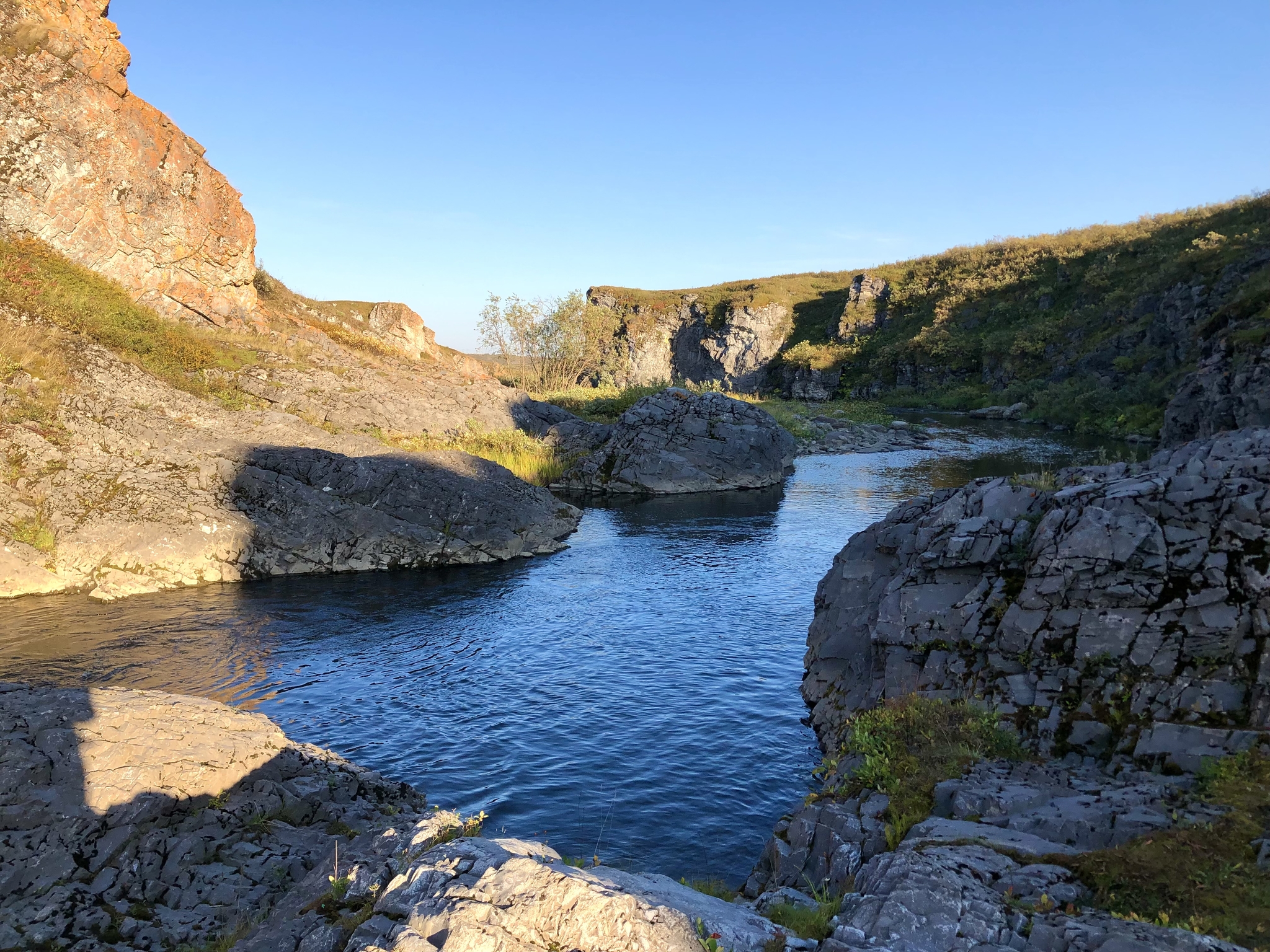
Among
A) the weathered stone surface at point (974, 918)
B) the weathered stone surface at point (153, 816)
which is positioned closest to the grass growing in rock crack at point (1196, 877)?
the weathered stone surface at point (974, 918)

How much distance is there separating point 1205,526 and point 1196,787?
15.3ft

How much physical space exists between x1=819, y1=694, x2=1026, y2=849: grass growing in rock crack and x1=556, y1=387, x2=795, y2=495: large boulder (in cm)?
3516

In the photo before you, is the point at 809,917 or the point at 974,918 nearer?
the point at 974,918

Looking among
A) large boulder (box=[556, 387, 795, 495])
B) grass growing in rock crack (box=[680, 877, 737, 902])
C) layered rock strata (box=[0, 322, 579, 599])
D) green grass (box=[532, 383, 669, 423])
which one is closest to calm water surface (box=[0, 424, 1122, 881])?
grass growing in rock crack (box=[680, 877, 737, 902])

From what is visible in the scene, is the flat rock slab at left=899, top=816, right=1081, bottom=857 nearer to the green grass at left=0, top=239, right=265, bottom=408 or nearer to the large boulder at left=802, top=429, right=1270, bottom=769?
the large boulder at left=802, top=429, right=1270, bottom=769

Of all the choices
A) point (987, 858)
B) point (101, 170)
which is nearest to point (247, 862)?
point (987, 858)

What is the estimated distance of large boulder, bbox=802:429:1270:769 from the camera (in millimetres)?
11195

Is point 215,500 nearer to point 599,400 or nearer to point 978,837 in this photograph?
point 978,837

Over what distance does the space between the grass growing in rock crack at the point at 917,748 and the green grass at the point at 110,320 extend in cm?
3175

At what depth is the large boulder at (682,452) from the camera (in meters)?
48.6

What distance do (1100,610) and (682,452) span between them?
3771 cm

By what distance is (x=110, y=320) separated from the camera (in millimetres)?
35125

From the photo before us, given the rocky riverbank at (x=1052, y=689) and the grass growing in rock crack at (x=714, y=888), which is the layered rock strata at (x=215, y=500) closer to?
→ the rocky riverbank at (x=1052, y=689)

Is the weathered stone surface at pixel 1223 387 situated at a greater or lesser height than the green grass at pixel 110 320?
lesser
